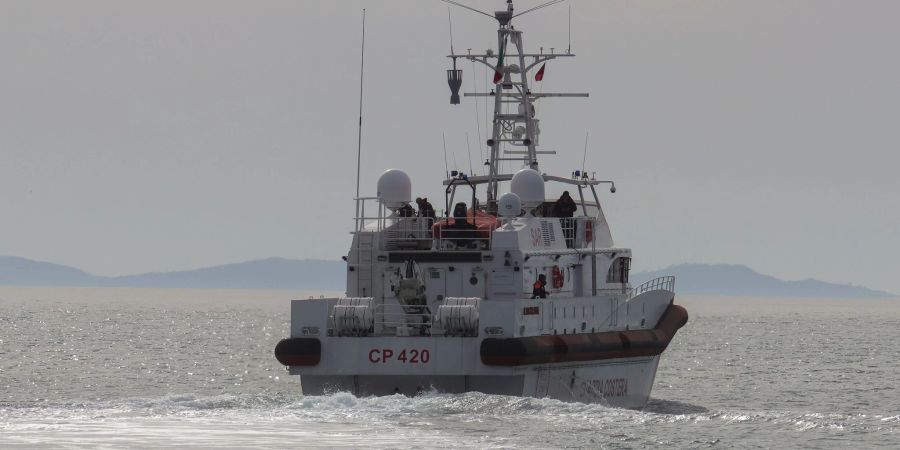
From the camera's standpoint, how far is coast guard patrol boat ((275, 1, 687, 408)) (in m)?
33.0

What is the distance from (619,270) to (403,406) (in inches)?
450

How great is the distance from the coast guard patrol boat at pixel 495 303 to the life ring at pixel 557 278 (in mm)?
22

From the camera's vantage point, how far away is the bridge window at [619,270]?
4069cm

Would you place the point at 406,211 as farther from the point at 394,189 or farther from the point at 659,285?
the point at 659,285

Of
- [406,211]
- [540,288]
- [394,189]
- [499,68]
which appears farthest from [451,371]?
[499,68]

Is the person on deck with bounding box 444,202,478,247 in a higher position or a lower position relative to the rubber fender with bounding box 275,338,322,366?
higher

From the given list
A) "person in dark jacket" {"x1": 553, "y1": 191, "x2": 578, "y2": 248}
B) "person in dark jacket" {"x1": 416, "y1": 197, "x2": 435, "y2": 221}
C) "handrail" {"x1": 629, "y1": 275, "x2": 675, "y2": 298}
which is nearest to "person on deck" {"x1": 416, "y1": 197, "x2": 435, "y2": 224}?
"person in dark jacket" {"x1": 416, "y1": 197, "x2": 435, "y2": 221}

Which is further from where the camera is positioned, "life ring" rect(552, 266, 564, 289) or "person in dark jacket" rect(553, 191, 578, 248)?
"person in dark jacket" rect(553, 191, 578, 248)

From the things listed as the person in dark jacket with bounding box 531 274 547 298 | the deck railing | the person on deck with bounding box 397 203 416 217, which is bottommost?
the person in dark jacket with bounding box 531 274 547 298

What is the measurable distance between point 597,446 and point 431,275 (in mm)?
8380

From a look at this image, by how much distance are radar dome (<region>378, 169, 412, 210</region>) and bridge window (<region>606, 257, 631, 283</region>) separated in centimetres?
586

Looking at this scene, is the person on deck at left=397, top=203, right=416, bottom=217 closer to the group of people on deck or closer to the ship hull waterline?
the group of people on deck

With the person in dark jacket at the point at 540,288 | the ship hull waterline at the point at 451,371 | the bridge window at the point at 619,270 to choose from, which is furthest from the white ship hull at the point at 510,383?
the bridge window at the point at 619,270

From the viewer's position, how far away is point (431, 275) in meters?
35.7
